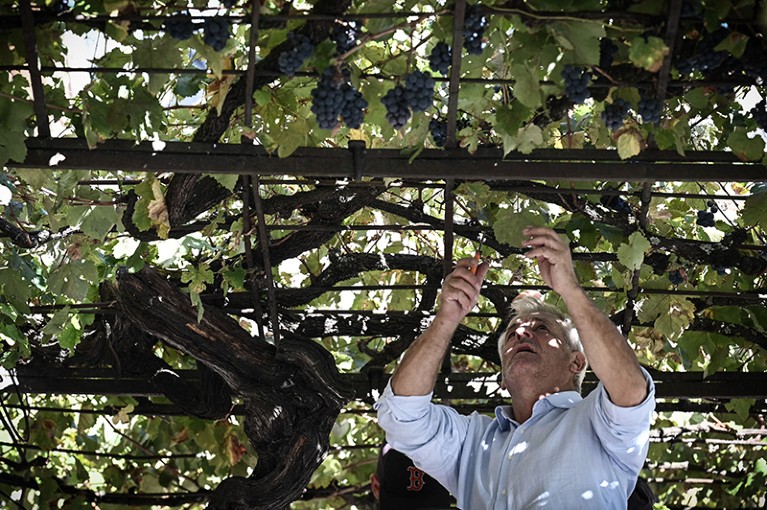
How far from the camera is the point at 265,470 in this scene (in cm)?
347

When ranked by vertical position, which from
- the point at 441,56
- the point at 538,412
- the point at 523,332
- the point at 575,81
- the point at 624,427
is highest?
the point at 441,56

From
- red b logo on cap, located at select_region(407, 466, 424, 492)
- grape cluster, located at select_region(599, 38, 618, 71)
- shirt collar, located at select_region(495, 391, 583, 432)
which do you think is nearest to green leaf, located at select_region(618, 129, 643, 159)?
grape cluster, located at select_region(599, 38, 618, 71)

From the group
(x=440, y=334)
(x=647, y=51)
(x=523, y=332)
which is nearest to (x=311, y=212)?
(x=440, y=334)

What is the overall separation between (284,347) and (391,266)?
0.46 metres

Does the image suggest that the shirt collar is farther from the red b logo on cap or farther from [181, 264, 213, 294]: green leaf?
[181, 264, 213, 294]: green leaf

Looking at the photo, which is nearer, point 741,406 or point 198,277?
point 198,277

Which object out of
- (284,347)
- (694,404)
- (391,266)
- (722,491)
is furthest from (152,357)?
(722,491)

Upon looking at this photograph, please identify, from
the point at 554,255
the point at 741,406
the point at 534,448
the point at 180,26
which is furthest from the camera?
the point at 741,406

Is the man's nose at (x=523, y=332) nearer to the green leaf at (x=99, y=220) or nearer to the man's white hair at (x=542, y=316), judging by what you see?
the man's white hair at (x=542, y=316)

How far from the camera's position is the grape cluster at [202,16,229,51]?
2434mm

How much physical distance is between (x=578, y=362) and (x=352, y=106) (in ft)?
3.96

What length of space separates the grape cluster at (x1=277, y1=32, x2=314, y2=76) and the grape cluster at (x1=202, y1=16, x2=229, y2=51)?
134 millimetres

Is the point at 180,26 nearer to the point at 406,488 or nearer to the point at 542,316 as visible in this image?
the point at 542,316

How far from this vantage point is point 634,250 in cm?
306
